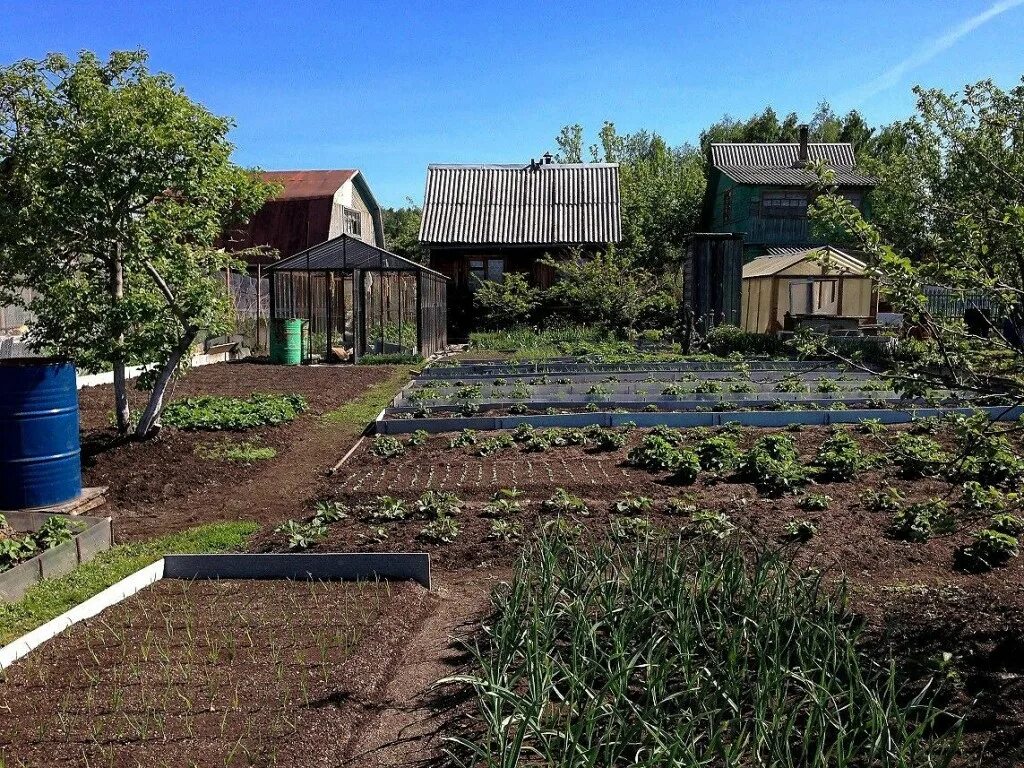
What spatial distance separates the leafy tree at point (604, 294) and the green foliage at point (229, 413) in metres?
13.3

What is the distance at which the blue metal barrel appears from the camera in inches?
256

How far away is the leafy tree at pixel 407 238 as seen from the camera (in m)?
35.5

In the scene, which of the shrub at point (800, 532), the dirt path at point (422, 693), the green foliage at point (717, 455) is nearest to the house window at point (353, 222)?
→ the green foliage at point (717, 455)

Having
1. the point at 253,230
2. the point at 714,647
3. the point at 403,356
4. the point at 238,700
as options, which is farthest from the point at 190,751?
the point at 253,230

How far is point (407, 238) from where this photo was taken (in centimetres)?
3903

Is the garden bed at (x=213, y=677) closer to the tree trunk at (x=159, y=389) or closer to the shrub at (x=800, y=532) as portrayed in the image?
the shrub at (x=800, y=532)

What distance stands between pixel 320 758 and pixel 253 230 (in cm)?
3023

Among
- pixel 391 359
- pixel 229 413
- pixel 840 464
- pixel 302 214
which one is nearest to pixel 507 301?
pixel 391 359

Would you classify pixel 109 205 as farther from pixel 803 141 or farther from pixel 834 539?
pixel 803 141

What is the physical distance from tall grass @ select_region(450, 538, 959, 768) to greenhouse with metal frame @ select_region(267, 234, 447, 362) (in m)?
15.7

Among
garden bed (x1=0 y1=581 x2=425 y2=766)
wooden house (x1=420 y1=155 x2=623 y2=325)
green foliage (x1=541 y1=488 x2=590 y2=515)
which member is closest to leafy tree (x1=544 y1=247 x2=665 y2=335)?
wooden house (x1=420 y1=155 x2=623 y2=325)

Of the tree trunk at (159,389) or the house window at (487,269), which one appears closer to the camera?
the tree trunk at (159,389)

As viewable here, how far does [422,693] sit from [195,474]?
5.21 m

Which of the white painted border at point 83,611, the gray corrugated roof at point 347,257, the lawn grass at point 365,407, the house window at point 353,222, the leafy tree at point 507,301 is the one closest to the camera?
the white painted border at point 83,611
